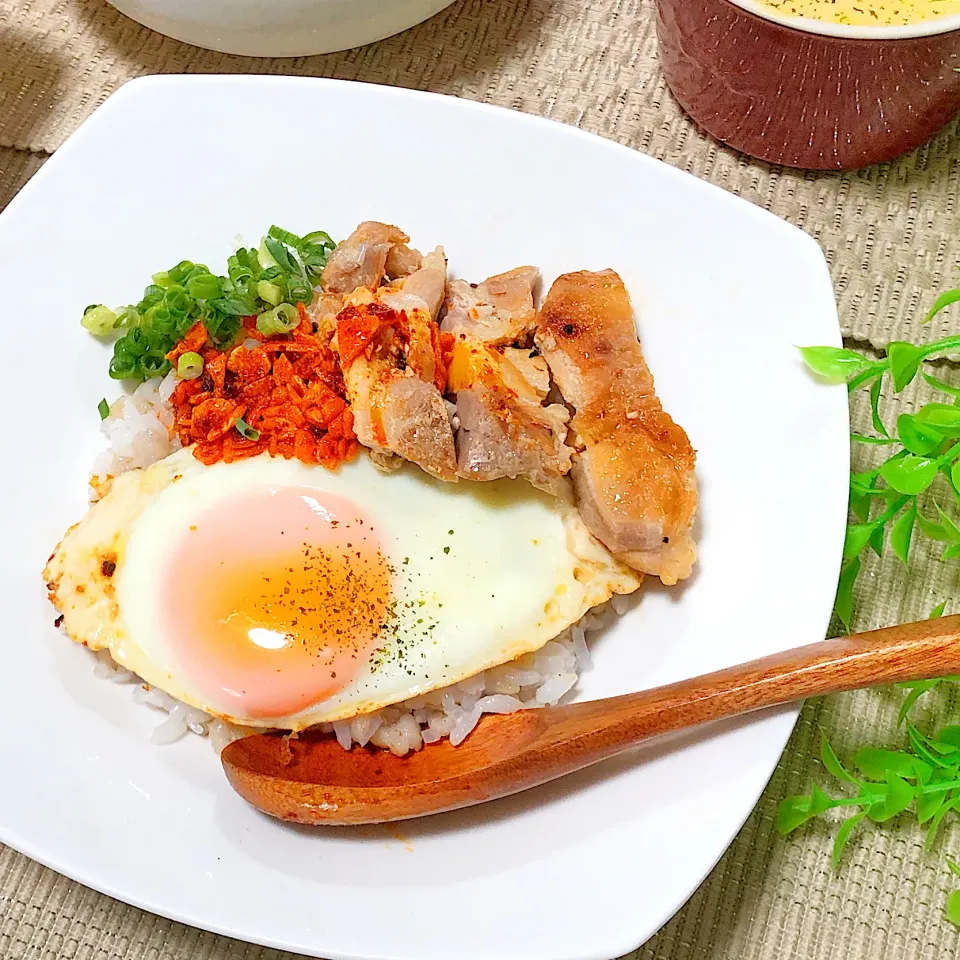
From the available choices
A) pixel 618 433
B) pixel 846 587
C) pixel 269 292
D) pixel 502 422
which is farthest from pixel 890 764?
pixel 269 292

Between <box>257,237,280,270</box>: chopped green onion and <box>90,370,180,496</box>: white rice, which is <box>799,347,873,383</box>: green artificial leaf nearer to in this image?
<box>257,237,280,270</box>: chopped green onion

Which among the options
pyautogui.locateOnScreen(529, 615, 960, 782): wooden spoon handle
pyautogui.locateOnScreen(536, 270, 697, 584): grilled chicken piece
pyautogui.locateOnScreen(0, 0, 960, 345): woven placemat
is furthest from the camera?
pyautogui.locateOnScreen(0, 0, 960, 345): woven placemat

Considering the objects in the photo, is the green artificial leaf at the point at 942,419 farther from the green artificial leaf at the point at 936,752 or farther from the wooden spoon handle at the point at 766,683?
the green artificial leaf at the point at 936,752

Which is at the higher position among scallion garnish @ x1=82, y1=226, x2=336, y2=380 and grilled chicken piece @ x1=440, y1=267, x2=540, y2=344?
scallion garnish @ x1=82, y1=226, x2=336, y2=380

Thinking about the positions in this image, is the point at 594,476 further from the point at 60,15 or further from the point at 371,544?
the point at 60,15

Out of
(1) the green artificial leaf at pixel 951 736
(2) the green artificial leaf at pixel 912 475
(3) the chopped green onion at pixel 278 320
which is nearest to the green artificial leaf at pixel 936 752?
(1) the green artificial leaf at pixel 951 736

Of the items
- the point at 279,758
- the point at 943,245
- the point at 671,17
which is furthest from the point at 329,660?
the point at 943,245

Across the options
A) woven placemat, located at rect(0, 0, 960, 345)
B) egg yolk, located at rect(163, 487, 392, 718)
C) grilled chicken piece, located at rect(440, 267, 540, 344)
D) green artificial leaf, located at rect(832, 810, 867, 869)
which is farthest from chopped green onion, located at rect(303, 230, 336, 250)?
green artificial leaf, located at rect(832, 810, 867, 869)
